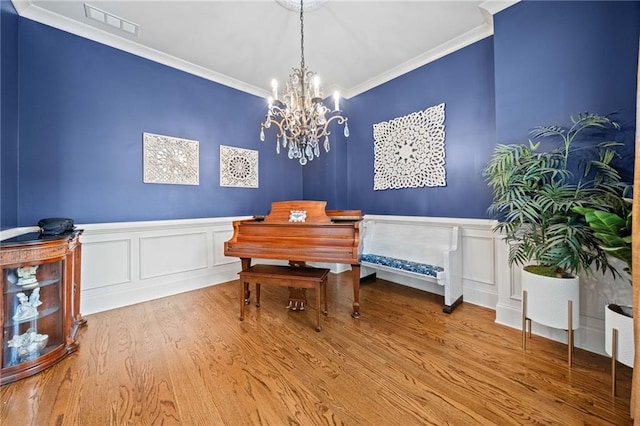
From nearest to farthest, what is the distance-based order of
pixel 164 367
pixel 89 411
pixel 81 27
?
pixel 89 411, pixel 164 367, pixel 81 27

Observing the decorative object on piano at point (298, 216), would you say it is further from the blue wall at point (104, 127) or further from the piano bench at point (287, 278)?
the blue wall at point (104, 127)

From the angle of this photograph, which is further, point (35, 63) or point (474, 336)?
point (35, 63)

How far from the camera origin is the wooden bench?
104 inches

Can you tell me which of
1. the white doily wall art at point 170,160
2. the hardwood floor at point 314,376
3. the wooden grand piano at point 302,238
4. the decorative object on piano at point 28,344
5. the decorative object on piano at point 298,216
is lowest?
the hardwood floor at point 314,376

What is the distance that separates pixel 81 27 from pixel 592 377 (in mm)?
5302

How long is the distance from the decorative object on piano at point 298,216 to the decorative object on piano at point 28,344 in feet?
6.80

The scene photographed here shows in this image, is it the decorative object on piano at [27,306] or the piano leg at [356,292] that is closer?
the decorative object on piano at [27,306]

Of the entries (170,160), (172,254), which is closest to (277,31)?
(170,160)

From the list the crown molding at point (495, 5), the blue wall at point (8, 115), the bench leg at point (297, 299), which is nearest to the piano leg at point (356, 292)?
the bench leg at point (297, 299)

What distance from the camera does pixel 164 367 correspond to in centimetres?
173

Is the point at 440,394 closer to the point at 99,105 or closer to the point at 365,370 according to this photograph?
the point at 365,370

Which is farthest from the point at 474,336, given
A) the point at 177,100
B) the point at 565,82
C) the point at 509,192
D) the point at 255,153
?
the point at 177,100

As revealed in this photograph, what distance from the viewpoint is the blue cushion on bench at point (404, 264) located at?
2.72m

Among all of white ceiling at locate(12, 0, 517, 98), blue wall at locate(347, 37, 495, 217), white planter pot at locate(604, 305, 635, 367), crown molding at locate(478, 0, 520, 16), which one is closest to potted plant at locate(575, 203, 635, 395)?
white planter pot at locate(604, 305, 635, 367)
